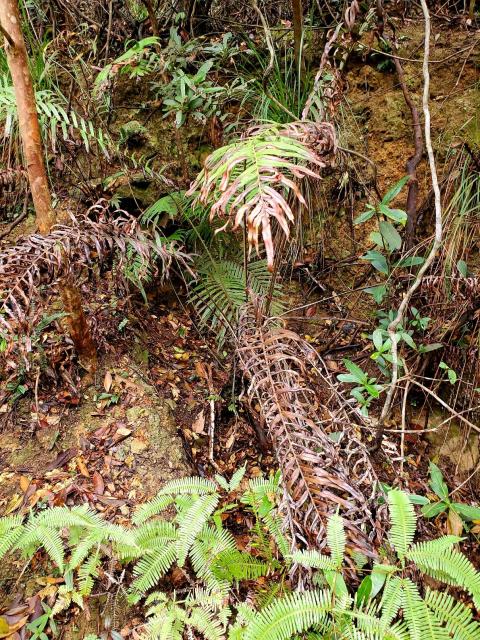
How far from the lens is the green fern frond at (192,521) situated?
1704mm

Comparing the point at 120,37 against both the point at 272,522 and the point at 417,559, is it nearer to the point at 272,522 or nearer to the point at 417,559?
the point at 272,522

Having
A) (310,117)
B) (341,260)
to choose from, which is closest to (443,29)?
(310,117)

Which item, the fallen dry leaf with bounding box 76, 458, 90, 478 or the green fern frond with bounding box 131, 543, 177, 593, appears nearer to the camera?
the green fern frond with bounding box 131, 543, 177, 593

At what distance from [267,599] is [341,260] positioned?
238 cm

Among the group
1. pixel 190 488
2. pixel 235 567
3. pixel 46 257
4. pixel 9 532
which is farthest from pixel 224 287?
pixel 9 532

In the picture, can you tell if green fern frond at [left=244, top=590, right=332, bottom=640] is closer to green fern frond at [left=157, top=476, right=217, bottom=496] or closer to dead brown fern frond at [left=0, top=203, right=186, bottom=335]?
green fern frond at [left=157, top=476, right=217, bottom=496]

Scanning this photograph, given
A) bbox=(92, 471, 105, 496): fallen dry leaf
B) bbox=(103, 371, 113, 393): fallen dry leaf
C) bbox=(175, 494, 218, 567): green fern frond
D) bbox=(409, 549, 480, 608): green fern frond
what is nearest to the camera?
bbox=(409, 549, 480, 608): green fern frond

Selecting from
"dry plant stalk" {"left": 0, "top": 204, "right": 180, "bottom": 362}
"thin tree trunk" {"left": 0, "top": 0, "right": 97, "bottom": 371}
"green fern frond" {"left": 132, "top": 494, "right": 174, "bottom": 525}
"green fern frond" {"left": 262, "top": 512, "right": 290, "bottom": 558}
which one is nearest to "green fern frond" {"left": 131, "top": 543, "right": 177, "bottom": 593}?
"green fern frond" {"left": 132, "top": 494, "right": 174, "bottom": 525}

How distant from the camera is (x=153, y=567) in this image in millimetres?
1759

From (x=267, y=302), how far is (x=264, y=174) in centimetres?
75

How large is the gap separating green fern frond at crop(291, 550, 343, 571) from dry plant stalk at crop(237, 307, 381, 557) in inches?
3.2

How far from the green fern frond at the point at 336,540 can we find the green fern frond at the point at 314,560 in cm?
2

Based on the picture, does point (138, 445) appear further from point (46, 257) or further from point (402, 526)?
point (402, 526)

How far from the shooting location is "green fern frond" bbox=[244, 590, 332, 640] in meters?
1.42
